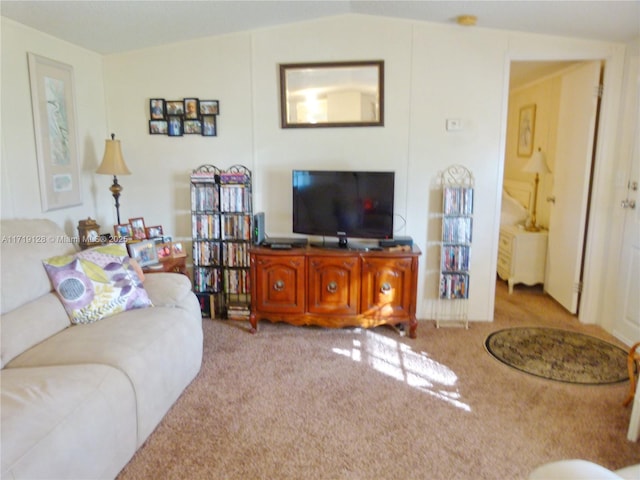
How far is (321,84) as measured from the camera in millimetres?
3680

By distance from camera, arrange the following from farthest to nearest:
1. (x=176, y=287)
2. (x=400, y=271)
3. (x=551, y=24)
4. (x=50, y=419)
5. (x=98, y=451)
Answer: (x=400, y=271) < (x=551, y=24) < (x=176, y=287) < (x=98, y=451) < (x=50, y=419)

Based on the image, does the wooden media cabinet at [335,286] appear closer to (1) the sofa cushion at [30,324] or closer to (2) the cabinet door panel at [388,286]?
(2) the cabinet door panel at [388,286]

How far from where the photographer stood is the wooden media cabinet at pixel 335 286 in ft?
11.3

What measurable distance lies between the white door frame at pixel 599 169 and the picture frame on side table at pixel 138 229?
285 cm

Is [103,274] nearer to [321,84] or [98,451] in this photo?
[98,451]

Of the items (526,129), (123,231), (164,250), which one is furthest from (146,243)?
(526,129)

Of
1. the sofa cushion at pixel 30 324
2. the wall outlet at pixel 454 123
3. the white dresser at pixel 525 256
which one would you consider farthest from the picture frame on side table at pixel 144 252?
the white dresser at pixel 525 256

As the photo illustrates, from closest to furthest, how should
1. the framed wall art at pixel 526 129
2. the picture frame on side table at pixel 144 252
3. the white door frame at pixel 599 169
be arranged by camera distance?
the picture frame on side table at pixel 144 252, the white door frame at pixel 599 169, the framed wall art at pixel 526 129

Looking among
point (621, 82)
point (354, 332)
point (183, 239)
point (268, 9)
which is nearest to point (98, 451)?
point (354, 332)

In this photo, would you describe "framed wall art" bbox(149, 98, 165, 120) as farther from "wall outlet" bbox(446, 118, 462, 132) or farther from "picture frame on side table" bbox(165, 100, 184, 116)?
"wall outlet" bbox(446, 118, 462, 132)

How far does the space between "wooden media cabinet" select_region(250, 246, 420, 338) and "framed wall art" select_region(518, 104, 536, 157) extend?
8.82 ft

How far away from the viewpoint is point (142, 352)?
223 cm

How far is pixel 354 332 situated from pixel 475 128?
6.09 ft

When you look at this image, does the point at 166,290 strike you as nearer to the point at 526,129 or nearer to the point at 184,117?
the point at 184,117
